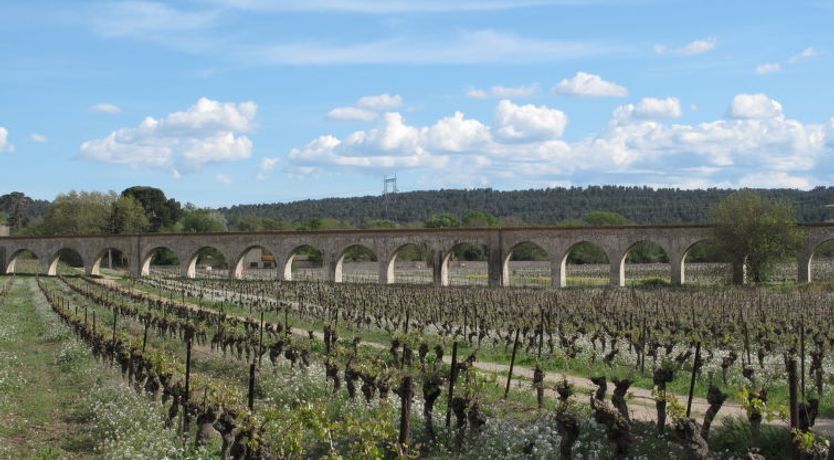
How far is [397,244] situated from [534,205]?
121m

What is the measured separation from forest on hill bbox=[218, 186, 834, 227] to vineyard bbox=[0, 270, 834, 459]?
10507 cm

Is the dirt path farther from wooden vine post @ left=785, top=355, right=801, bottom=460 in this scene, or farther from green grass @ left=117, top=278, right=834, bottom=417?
wooden vine post @ left=785, top=355, right=801, bottom=460

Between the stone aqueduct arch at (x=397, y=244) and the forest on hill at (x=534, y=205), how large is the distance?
69.3 metres

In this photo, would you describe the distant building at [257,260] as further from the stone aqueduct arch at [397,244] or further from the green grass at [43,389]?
the green grass at [43,389]

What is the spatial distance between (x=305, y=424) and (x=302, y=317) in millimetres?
18612

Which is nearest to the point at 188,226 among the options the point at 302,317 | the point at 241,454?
the point at 302,317

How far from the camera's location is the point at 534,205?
167875 millimetres

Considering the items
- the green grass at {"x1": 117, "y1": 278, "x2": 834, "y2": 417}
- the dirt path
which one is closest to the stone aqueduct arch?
the green grass at {"x1": 117, "y1": 278, "x2": 834, "y2": 417}

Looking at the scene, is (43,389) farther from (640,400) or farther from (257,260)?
(257,260)

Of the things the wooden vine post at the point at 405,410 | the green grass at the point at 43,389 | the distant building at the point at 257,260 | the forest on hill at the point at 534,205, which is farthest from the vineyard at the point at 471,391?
Answer: the forest on hill at the point at 534,205

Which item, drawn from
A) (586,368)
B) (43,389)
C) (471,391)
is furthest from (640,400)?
(43,389)

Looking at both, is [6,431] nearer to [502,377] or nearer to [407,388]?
[407,388]

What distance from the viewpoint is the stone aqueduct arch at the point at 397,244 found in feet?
138

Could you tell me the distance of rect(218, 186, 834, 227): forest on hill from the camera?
137750mm
